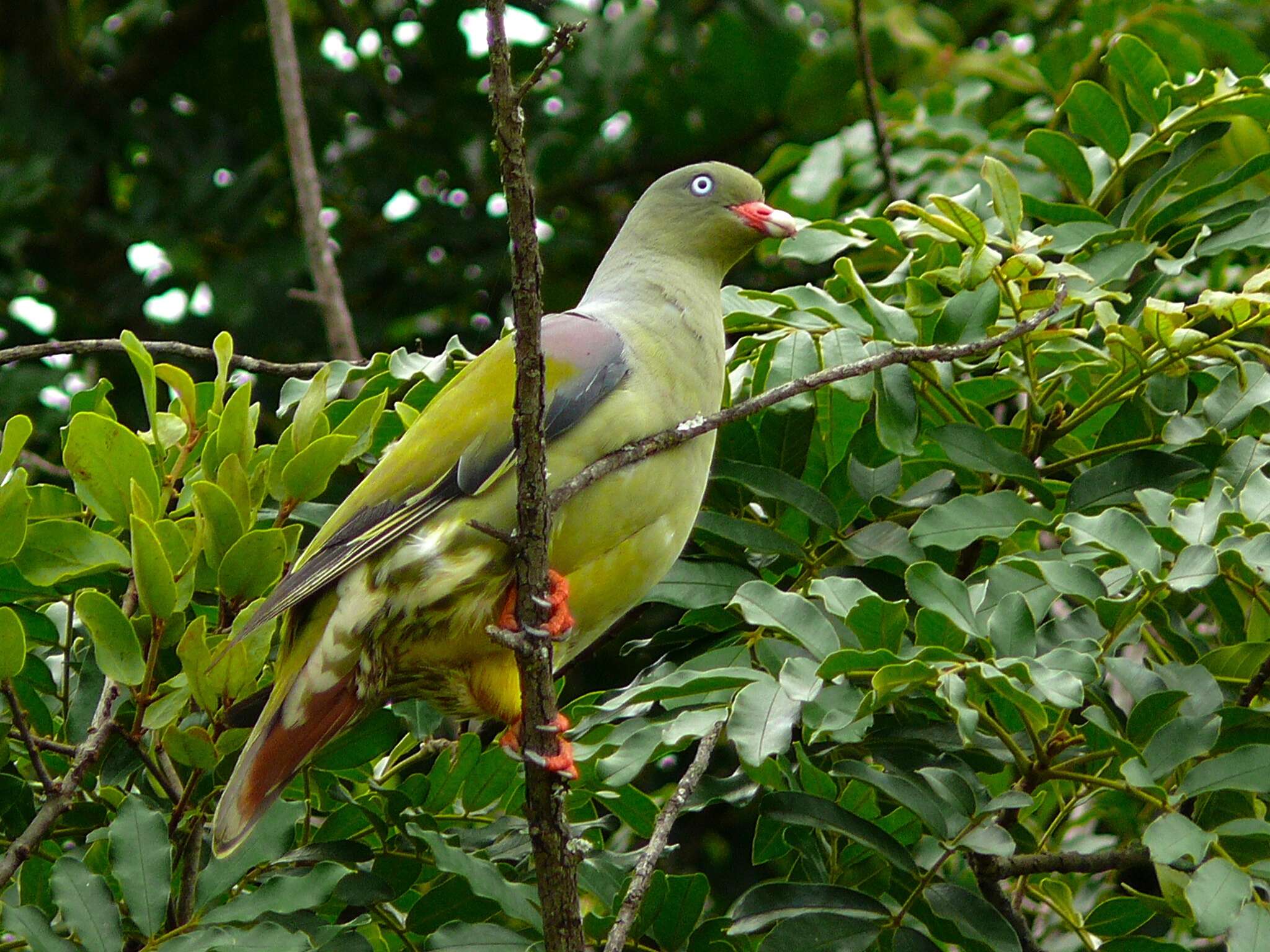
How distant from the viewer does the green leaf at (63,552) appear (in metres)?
2.13

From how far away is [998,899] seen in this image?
6.77ft

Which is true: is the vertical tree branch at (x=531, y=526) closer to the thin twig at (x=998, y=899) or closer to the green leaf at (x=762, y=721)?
the green leaf at (x=762, y=721)

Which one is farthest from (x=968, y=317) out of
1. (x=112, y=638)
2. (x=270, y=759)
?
(x=112, y=638)

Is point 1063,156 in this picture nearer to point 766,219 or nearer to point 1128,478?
point 766,219

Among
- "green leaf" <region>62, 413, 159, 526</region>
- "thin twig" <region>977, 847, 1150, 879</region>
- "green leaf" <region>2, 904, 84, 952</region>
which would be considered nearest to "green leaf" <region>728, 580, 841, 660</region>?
"thin twig" <region>977, 847, 1150, 879</region>

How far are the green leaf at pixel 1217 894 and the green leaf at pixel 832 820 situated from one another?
37cm

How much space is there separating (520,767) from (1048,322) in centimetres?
111

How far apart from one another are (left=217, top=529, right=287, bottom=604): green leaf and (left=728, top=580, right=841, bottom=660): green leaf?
0.67 meters

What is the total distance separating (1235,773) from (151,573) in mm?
1445

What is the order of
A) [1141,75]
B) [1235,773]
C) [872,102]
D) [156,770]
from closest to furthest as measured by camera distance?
1. [1235,773]
2. [156,770]
3. [1141,75]
4. [872,102]

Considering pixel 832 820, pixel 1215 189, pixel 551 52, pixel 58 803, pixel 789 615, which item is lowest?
pixel 832 820

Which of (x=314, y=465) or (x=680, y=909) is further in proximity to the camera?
(x=314, y=465)

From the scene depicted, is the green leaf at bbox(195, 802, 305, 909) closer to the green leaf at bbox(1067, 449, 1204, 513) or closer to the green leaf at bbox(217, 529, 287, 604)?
the green leaf at bbox(217, 529, 287, 604)

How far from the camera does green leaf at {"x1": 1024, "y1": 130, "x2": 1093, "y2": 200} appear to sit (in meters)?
2.68
